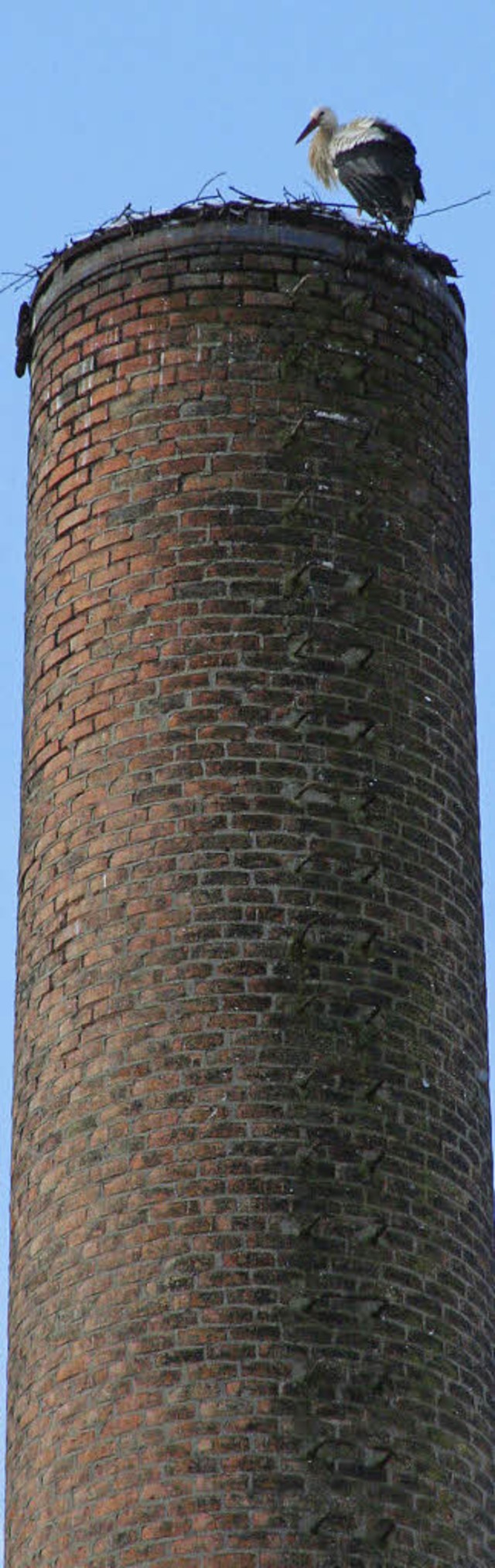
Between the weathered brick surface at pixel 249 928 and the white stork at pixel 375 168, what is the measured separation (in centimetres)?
54

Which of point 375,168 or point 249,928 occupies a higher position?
point 375,168

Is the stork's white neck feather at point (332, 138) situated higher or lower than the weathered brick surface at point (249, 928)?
higher

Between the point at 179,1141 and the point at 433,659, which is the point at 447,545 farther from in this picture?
the point at 179,1141

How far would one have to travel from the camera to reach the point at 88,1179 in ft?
48.5

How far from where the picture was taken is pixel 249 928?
14836 millimetres

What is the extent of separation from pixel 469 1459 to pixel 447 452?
4478mm

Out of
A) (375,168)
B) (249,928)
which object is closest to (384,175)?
(375,168)

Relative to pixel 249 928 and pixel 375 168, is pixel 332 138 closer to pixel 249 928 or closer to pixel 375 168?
pixel 375 168

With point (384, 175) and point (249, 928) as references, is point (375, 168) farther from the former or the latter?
point (249, 928)

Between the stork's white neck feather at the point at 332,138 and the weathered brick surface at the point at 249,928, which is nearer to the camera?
the weathered brick surface at the point at 249,928

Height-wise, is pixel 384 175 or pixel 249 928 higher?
pixel 384 175

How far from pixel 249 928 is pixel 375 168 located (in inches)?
164

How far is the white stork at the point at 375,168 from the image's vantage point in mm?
17109

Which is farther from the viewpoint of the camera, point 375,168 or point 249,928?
point 375,168
